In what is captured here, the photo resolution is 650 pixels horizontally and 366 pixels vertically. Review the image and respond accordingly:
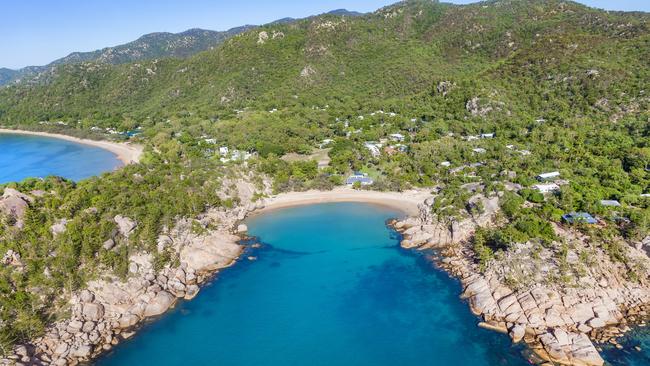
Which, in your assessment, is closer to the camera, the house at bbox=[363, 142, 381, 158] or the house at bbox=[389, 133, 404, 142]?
the house at bbox=[363, 142, 381, 158]

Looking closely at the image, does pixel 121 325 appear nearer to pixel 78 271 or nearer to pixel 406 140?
pixel 78 271

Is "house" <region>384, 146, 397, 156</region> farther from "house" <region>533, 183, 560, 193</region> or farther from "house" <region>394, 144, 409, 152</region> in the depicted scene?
"house" <region>533, 183, 560, 193</region>

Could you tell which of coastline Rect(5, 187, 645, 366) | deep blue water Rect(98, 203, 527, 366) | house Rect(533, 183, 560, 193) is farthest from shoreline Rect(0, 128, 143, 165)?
house Rect(533, 183, 560, 193)

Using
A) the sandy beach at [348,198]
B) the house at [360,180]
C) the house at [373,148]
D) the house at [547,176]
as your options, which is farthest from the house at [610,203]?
the house at [373,148]

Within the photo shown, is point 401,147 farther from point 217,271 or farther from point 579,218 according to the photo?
point 217,271

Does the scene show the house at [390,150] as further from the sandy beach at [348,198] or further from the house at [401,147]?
the sandy beach at [348,198]

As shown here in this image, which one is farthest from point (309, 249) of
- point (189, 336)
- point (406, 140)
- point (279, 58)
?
point (279, 58)
